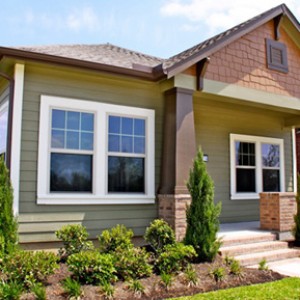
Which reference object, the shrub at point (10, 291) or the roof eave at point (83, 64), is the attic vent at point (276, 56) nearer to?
the roof eave at point (83, 64)

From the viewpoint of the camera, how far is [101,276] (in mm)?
4914

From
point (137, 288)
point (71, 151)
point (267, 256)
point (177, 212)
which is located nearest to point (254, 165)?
point (267, 256)

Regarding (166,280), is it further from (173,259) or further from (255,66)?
(255,66)

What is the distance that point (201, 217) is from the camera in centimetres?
629

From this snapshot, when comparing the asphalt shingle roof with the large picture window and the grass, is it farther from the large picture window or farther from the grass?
the grass

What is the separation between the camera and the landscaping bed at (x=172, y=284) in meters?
4.66

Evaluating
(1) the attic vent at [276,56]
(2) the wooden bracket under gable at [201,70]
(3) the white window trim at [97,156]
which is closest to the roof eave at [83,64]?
(3) the white window trim at [97,156]

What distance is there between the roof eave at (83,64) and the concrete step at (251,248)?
355 centimetres

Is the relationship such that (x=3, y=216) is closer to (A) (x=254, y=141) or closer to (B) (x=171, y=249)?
(B) (x=171, y=249)

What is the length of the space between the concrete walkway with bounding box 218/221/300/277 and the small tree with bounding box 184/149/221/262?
49 cm

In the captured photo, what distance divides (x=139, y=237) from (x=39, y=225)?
6.62 feet

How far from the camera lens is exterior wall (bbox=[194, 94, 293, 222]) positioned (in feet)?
30.7

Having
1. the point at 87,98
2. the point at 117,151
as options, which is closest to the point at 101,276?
the point at 117,151

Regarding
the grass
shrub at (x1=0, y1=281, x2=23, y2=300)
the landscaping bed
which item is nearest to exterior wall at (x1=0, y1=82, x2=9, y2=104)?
the landscaping bed
